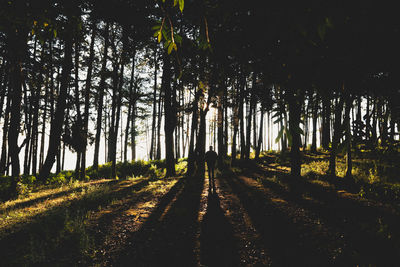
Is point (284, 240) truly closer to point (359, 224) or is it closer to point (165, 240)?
point (359, 224)

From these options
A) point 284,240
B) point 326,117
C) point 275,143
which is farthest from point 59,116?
point 326,117

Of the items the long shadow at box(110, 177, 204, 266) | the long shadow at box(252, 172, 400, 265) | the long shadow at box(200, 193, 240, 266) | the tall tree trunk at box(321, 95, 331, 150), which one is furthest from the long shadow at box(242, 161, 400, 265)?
the long shadow at box(110, 177, 204, 266)

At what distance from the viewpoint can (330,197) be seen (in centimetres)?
658

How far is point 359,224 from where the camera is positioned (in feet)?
14.1

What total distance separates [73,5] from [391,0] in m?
3.76

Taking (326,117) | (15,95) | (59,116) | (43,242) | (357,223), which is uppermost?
(326,117)

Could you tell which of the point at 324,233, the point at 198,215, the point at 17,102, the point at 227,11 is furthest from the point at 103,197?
the point at 227,11

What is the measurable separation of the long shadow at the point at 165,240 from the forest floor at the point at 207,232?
2cm

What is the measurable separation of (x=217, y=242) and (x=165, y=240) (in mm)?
1154

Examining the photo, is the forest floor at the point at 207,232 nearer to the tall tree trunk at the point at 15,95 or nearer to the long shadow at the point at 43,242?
the long shadow at the point at 43,242

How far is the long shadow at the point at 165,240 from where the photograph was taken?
3.42 m

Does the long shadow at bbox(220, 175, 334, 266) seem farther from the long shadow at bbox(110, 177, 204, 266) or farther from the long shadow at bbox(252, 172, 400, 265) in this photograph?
the long shadow at bbox(110, 177, 204, 266)

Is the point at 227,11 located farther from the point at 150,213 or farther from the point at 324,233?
the point at 150,213

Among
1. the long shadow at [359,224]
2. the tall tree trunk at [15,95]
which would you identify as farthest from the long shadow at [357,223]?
the tall tree trunk at [15,95]
